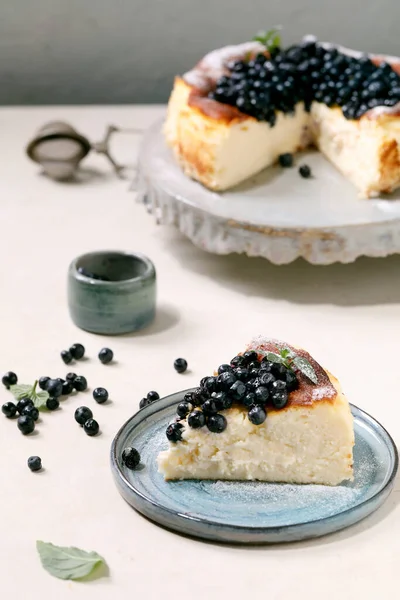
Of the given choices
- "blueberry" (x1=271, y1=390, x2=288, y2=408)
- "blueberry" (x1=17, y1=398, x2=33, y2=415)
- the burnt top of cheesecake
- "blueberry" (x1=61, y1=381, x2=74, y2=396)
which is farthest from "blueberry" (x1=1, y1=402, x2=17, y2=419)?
the burnt top of cheesecake

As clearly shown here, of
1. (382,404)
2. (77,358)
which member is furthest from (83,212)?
(382,404)

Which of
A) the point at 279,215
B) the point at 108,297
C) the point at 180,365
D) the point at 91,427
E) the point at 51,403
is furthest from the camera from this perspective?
the point at 279,215

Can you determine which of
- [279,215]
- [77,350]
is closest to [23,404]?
[77,350]

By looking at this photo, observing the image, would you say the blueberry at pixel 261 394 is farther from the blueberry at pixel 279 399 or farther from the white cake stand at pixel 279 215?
the white cake stand at pixel 279 215

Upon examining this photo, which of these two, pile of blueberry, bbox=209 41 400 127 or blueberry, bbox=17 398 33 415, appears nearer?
blueberry, bbox=17 398 33 415

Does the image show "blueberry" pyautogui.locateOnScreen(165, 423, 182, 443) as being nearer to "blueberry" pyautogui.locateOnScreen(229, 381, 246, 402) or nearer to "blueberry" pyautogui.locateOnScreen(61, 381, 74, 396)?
"blueberry" pyautogui.locateOnScreen(229, 381, 246, 402)

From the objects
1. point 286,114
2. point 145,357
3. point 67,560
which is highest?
point 286,114

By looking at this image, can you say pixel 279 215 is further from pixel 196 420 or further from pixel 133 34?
pixel 133 34
